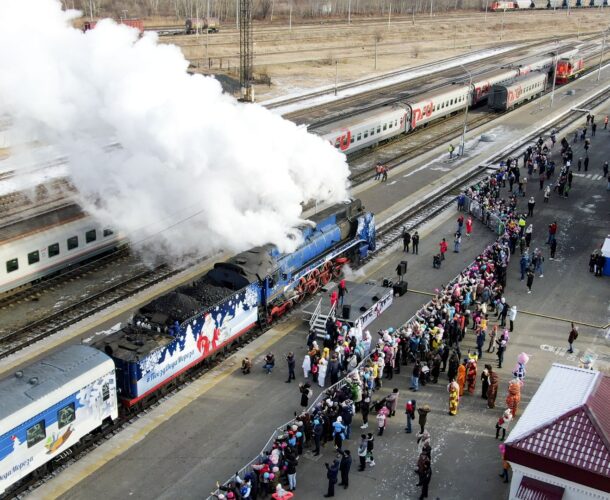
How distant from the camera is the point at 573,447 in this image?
49.4 ft

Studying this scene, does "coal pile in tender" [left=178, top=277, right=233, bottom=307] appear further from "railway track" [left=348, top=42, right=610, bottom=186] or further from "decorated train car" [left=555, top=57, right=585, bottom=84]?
"decorated train car" [left=555, top=57, right=585, bottom=84]

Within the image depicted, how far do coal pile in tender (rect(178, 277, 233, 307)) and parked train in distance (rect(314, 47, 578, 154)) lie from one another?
21491mm

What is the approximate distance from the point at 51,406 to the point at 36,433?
640 mm

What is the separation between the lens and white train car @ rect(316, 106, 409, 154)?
1728 inches

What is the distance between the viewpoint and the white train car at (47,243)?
85.1ft

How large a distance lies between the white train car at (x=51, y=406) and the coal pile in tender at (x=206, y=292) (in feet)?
13.8

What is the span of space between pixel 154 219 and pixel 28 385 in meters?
13.8

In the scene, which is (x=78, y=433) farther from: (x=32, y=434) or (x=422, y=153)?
(x=422, y=153)

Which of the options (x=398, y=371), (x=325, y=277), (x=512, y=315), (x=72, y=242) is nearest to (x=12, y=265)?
(x=72, y=242)

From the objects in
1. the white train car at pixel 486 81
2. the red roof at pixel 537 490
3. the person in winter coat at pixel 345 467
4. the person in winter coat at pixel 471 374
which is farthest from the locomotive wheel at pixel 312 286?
the white train car at pixel 486 81

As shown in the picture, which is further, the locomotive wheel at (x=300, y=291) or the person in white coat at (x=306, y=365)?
the locomotive wheel at (x=300, y=291)

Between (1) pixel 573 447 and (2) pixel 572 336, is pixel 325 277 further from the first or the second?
(1) pixel 573 447

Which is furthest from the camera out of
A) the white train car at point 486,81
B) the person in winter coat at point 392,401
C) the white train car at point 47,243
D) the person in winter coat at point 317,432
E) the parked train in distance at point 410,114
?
the white train car at point 486,81

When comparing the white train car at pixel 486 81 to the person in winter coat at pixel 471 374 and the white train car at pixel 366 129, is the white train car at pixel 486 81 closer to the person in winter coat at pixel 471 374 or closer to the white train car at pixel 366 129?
the white train car at pixel 366 129
